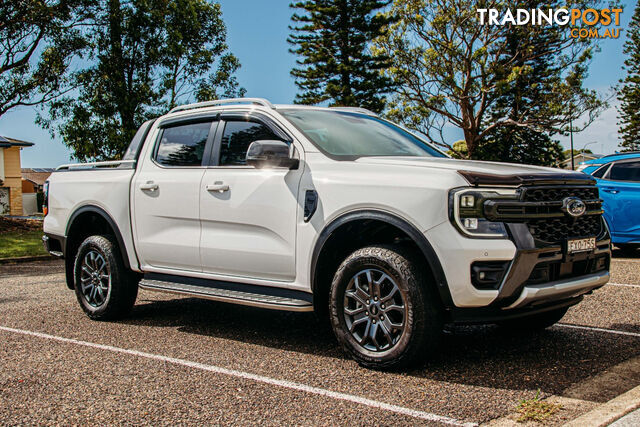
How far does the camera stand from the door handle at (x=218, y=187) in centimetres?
538

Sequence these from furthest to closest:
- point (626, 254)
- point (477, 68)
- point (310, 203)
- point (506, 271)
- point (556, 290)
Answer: point (477, 68)
point (626, 254)
point (310, 203)
point (556, 290)
point (506, 271)

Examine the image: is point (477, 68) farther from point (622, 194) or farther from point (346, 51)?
point (622, 194)

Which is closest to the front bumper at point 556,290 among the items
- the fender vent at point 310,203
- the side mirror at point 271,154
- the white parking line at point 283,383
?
the white parking line at point 283,383

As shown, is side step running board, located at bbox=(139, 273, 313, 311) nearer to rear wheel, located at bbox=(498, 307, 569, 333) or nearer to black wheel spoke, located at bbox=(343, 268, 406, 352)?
black wheel spoke, located at bbox=(343, 268, 406, 352)

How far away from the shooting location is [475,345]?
207 inches

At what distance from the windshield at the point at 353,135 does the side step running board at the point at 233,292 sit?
3.76ft

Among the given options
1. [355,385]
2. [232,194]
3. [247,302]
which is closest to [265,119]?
[232,194]

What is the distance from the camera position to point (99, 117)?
2584 cm

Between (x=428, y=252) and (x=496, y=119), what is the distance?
39.3 metres

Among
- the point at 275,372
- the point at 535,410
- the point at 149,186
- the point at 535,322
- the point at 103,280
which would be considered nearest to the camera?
the point at 535,410

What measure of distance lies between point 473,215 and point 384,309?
0.90 m

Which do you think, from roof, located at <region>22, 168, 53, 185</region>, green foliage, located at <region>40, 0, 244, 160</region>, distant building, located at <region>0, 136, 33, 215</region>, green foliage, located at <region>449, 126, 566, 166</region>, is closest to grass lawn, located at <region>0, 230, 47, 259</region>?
green foliage, located at <region>40, 0, 244, 160</region>

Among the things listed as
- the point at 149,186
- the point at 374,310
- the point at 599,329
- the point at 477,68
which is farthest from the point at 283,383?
the point at 477,68

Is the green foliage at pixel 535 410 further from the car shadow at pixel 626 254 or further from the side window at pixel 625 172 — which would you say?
the car shadow at pixel 626 254
